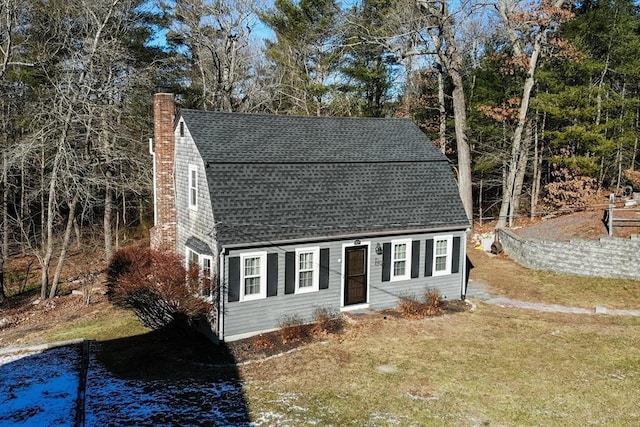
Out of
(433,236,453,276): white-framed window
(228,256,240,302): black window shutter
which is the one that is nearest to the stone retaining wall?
(433,236,453,276): white-framed window

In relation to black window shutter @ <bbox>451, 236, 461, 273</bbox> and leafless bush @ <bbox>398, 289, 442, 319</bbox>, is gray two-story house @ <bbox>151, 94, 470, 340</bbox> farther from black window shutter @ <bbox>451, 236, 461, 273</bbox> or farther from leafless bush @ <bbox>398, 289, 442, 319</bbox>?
leafless bush @ <bbox>398, 289, 442, 319</bbox>

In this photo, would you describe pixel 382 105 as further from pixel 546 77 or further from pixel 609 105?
pixel 609 105

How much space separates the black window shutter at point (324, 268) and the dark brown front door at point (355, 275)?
2.18ft

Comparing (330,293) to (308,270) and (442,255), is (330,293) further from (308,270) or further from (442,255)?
(442,255)

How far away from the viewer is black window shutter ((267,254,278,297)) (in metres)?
14.1

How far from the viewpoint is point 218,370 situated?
40.1 ft

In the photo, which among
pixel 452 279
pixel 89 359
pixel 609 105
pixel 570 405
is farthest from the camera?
pixel 609 105

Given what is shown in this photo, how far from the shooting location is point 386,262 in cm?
1588

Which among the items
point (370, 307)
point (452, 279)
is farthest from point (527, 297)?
point (370, 307)

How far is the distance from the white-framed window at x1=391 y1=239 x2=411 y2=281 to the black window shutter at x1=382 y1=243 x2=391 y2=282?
0.14 metres

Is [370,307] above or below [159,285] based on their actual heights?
below

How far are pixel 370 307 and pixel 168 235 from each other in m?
6.74

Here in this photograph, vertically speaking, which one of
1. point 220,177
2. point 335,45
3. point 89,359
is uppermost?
point 335,45

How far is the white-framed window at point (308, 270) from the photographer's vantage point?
14.7 m
